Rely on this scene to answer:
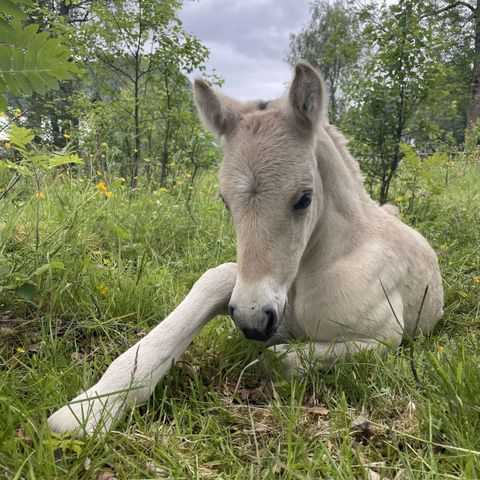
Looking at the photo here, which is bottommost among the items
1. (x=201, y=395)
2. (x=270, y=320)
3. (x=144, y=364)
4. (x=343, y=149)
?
(x=201, y=395)

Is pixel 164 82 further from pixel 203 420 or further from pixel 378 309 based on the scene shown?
pixel 203 420

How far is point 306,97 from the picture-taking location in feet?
7.50

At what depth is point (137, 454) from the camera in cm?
155

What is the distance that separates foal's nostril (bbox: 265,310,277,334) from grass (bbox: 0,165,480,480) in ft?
0.95

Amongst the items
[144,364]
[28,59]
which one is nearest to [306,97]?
[28,59]

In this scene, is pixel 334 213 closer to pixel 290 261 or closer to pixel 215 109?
pixel 290 261

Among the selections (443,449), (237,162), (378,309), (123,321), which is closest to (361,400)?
(443,449)

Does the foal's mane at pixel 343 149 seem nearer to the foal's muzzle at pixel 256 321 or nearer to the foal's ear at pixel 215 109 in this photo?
the foal's ear at pixel 215 109

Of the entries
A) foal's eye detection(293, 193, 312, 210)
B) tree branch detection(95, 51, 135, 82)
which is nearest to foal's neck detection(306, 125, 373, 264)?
foal's eye detection(293, 193, 312, 210)

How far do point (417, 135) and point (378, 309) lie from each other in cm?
429

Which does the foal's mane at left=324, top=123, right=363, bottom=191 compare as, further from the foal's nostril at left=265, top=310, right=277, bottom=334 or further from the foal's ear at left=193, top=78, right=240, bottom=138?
the foal's nostril at left=265, top=310, right=277, bottom=334

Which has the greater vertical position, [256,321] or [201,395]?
[256,321]

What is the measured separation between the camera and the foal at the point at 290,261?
6.09ft

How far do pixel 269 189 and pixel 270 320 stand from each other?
2.02 ft
